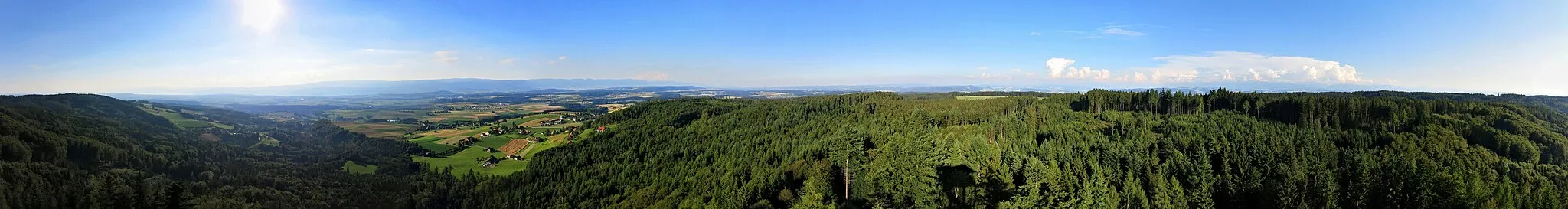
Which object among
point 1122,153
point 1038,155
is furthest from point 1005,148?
point 1122,153

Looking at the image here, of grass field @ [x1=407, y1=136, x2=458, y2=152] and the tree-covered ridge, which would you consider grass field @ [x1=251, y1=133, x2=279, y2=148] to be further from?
the tree-covered ridge

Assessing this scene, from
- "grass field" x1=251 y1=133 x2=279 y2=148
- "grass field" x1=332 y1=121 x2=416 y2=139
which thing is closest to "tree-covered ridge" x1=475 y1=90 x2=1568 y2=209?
"grass field" x1=332 y1=121 x2=416 y2=139

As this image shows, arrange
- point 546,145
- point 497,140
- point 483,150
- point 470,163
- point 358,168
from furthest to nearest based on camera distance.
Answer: point 546,145, point 497,140, point 483,150, point 470,163, point 358,168

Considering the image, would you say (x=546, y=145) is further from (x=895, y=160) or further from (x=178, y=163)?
(x=895, y=160)

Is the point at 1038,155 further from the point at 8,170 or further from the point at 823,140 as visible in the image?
the point at 8,170

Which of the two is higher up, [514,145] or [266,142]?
[266,142]

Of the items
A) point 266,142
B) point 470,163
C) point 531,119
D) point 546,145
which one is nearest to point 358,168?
point 266,142

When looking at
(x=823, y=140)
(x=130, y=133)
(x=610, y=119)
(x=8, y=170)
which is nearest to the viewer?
(x=8, y=170)

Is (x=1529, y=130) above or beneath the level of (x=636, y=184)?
above
